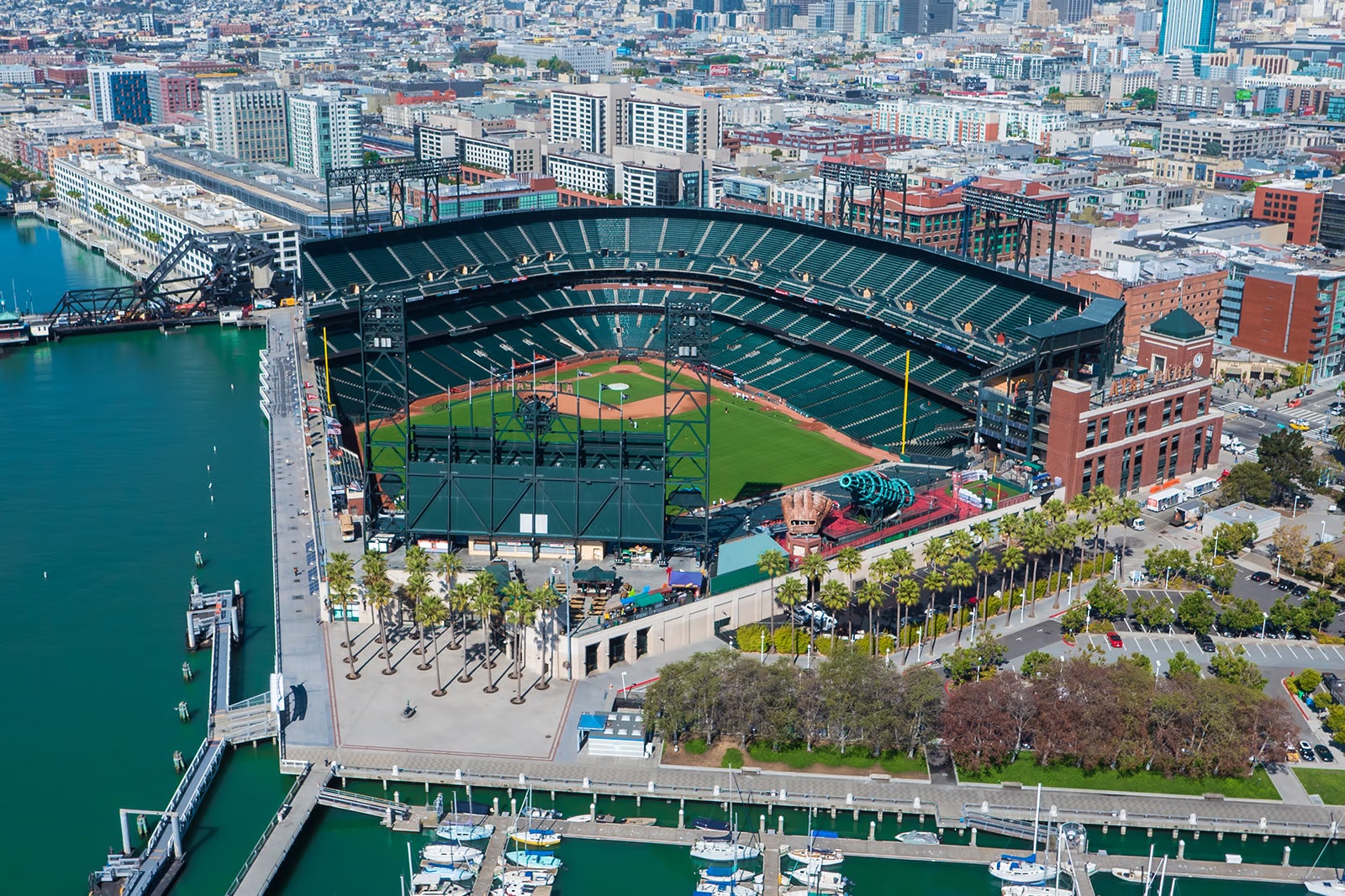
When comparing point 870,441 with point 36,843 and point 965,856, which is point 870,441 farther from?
point 36,843

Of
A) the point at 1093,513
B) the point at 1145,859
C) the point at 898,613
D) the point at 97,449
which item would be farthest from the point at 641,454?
the point at 97,449

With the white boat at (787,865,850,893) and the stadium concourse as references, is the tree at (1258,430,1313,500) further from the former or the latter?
the white boat at (787,865,850,893)

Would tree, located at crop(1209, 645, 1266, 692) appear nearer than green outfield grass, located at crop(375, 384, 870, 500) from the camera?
Yes

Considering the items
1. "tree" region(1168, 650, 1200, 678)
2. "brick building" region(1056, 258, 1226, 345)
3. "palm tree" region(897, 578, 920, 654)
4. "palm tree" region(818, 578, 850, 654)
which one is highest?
"brick building" region(1056, 258, 1226, 345)

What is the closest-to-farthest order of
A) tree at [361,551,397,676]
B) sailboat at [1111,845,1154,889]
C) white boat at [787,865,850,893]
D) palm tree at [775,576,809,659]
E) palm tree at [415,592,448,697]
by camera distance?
white boat at [787,865,850,893] < sailboat at [1111,845,1154,889] < palm tree at [415,592,448,697] < tree at [361,551,397,676] < palm tree at [775,576,809,659]

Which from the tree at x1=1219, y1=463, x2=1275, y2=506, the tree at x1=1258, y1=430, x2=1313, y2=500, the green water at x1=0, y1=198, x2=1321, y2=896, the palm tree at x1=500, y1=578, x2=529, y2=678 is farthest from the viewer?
the tree at x1=1258, y1=430, x2=1313, y2=500

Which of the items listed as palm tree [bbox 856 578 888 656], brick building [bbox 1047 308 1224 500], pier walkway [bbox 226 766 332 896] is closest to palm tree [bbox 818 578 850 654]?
palm tree [bbox 856 578 888 656]

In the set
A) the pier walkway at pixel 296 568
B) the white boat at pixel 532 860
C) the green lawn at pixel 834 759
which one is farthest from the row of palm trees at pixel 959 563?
the pier walkway at pixel 296 568
